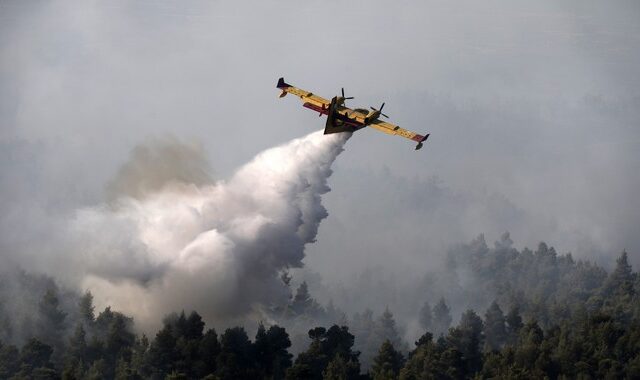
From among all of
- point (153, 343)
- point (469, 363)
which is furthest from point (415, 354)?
point (153, 343)

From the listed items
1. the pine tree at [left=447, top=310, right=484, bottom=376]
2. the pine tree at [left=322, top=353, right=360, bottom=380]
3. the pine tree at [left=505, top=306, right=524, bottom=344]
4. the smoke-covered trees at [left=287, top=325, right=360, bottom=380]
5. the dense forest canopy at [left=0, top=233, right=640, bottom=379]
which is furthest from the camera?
the pine tree at [left=505, top=306, right=524, bottom=344]

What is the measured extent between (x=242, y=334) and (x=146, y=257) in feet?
53.6

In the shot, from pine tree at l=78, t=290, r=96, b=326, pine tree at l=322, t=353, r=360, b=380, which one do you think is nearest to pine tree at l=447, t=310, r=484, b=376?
pine tree at l=322, t=353, r=360, b=380

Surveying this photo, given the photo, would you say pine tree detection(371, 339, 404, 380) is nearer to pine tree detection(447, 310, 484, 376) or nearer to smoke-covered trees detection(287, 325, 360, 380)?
smoke-covered trees detection(287, 325, 360, 380)

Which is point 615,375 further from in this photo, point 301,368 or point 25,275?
point 25,275

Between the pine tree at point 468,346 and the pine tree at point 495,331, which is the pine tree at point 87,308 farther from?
the pine tree at point 495,331

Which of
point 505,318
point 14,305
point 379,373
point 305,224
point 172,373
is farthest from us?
point 505,318

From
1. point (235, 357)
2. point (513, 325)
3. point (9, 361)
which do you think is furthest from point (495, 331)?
point (9, 361)

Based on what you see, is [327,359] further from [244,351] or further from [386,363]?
[244,351]

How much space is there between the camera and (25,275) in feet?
559

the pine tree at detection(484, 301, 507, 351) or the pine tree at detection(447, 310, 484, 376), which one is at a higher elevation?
the pine tree at detection(484, 301, 507, 351)

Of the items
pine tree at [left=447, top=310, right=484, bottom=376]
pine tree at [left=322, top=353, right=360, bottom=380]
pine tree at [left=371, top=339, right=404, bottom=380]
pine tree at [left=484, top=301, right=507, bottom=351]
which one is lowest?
pine tree at [left=322, top=353, right=360, bottom=380]

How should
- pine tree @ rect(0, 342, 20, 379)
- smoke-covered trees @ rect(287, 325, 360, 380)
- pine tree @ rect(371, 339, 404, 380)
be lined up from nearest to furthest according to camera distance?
1. smoke-covered trees @ rect(287, 325, 360, 380)
2. pine tree @ rect(0, 342, 20, 379)
3. pine tree @ rect(371, 339, 404, 380)

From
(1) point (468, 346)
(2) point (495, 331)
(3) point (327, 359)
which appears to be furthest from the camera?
(2) point (495, 331)
